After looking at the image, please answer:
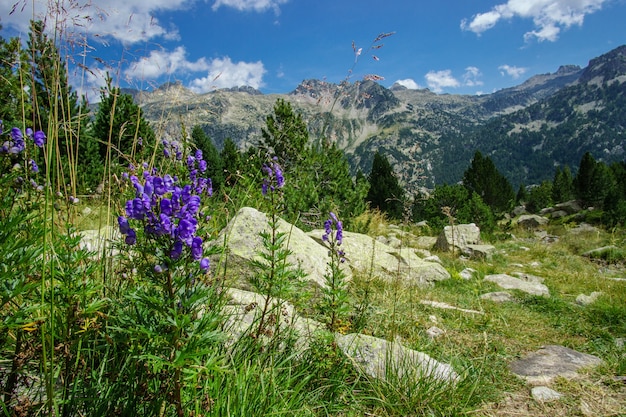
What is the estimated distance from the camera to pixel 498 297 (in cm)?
635

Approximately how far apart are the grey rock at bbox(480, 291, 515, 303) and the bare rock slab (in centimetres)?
219

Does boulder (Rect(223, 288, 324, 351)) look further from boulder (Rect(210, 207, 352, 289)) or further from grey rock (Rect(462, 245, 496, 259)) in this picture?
grey rock (Rect(462, 245, 496, 259))

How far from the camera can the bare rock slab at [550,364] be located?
3191mm

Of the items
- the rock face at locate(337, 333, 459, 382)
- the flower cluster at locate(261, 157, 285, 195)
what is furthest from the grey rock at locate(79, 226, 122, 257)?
the rock face at locate(337, 333, 459, 382)

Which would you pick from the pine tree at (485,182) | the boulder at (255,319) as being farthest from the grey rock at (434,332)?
the pine tree at (485,182)

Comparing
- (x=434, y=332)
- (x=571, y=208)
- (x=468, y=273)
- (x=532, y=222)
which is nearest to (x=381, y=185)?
(x=532, y=222)

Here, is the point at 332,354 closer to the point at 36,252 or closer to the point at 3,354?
the point at 36,252

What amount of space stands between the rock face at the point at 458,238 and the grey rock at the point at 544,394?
8.67 meters

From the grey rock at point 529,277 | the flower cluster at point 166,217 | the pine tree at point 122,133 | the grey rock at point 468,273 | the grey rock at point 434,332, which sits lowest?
the grey rock at point 529,277

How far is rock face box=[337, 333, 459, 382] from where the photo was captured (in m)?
2.65

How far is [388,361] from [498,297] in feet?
15.0

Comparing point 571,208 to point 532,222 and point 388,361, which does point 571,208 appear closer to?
point 532,222

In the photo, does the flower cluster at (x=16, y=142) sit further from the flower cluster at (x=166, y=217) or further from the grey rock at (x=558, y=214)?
the grey rock at (x=558, y=214)

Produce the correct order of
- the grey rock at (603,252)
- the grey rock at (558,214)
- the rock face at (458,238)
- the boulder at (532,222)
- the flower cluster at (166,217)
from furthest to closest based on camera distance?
the grey rock at (558,214), the boulder at (532,222), the rock face at (458,238), the grey rock at (603,252), the flower cluster at (166,217)
